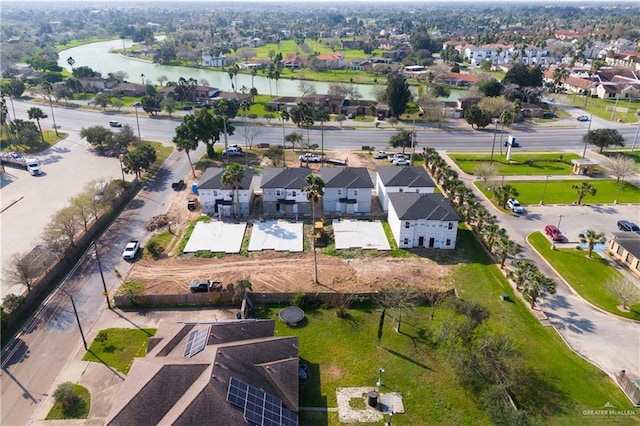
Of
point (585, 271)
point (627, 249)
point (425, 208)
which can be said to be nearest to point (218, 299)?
point (425, 208)

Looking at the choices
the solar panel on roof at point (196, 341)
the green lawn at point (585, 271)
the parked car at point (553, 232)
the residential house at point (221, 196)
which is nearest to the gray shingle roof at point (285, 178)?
the residential house at point (221, 196)

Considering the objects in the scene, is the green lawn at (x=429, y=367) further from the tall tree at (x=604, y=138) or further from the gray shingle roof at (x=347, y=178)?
the tall tree at (x=604, y=138)

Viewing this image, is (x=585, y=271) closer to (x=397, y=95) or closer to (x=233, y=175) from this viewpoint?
(x=233, y=175)

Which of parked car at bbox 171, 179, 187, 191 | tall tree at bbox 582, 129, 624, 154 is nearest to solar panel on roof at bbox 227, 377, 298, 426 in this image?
parked car at bbox 171, 179, 187, 191

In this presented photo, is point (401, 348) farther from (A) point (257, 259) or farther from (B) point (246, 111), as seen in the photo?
(B) point (246, 111)

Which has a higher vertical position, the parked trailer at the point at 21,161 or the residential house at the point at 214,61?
the residential house at the point at 214,61

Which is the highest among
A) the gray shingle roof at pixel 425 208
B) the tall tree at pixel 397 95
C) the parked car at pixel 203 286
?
the tall tree at pixel 397 95

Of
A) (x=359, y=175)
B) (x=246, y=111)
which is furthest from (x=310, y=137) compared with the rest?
(x=359, y=175)
